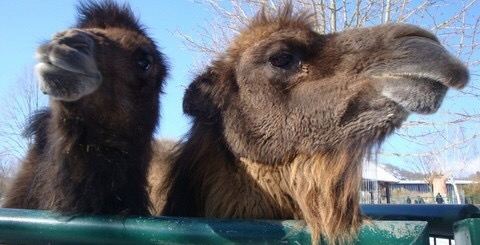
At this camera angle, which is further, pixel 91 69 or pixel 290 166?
pixel 290 166

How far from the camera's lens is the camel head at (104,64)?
2.83 m

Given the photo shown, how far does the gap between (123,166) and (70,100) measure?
1.86 ft

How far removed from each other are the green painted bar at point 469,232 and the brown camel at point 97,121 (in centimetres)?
180

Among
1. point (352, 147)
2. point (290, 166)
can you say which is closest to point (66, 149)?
point (290, 166)

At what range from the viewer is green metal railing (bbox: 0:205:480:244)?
240 cm

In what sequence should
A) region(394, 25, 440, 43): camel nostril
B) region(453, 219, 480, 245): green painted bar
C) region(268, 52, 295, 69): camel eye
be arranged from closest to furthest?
region(453, 219, 480, 245): green painted bar < region(394, 25, 440, 43): camel nostril < region(268, 52, 295, 69): camel eye

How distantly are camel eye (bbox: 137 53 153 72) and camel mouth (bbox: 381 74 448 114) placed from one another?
5.43 feet

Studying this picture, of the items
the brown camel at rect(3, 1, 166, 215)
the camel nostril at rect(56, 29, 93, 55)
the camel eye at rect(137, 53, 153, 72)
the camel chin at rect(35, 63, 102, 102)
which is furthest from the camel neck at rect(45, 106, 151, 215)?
the camel eye at rect(137, 53, 153, 72)

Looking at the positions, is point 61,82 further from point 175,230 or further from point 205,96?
point 205,96

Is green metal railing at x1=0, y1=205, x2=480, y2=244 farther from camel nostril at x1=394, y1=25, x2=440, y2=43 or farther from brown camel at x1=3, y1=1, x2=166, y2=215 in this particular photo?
camel nostril at x1=394, y1=25, x2=440, y2=43

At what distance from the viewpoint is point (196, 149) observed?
4.04 meters

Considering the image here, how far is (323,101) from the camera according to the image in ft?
11.1

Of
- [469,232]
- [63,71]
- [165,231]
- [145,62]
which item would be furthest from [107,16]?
[469,232]

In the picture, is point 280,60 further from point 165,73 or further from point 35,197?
point 35,197
